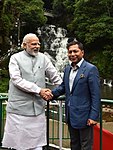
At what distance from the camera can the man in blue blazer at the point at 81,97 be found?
3.18 metres

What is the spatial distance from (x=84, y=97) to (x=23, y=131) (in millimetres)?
777

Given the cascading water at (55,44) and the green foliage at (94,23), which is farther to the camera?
the green foliage at (94,23)

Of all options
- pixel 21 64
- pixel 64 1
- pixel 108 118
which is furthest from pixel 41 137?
pixel 64 1

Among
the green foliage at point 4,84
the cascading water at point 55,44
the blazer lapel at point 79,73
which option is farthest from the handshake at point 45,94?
the cascading water at point 55,44

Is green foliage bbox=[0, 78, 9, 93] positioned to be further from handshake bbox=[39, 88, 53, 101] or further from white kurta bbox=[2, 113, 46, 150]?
handshake bbox=[39, 88, 53, 101]

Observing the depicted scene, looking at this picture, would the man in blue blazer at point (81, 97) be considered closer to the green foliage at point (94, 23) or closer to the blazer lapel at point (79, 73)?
the blazer lapel at point (79, 73)

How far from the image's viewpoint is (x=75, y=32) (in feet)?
115

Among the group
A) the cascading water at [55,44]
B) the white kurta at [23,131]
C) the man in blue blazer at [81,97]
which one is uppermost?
the cascading water at [55,44]

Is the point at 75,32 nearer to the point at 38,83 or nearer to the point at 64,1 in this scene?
the point at 64,1

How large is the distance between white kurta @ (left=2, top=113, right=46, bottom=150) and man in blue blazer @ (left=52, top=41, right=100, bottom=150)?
358 mm

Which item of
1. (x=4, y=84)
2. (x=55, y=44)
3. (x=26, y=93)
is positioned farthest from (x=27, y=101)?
(x=55, y=44)

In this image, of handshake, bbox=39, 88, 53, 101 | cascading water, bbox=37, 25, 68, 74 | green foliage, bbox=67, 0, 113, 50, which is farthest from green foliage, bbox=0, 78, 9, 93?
handshake, bbox=39, 88, 53, 101

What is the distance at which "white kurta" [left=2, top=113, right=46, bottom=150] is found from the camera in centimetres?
344

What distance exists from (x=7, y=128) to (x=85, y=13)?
31154mm
